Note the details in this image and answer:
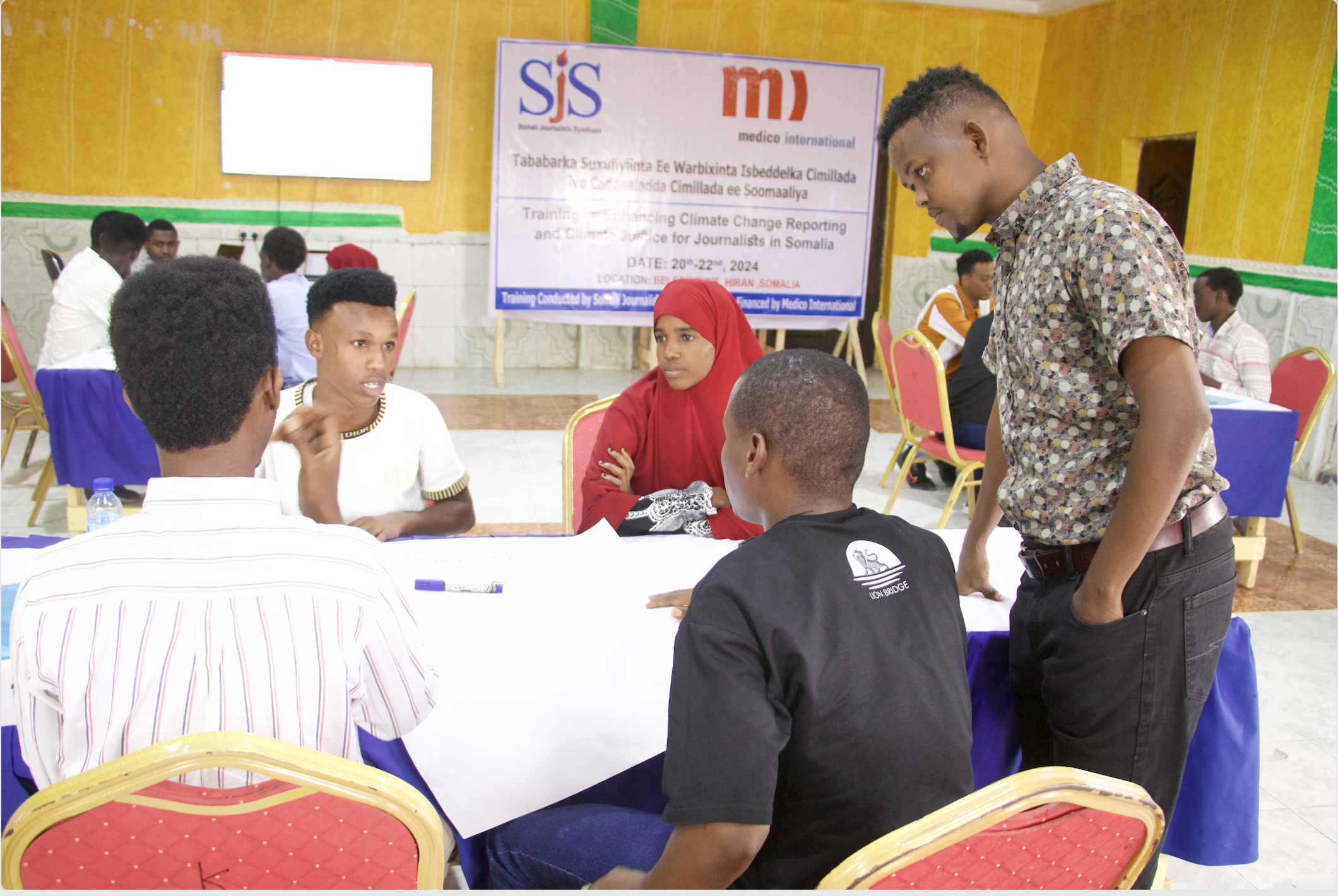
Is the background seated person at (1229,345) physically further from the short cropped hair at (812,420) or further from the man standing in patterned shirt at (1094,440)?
the short cropped hair at (812,420)

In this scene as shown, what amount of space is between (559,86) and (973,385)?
4321 mm

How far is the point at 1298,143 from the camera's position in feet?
18.5

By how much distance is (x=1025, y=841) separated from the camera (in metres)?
0.89

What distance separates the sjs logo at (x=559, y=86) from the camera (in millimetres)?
6816

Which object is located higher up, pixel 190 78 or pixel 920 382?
pixel 190 78

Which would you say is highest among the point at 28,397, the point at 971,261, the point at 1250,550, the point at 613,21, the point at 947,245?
the point at 613,21

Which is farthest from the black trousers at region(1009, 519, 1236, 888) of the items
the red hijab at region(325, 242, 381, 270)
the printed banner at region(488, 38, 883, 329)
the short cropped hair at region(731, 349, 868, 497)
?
the printed banner at region(488, 38, 883, 329)

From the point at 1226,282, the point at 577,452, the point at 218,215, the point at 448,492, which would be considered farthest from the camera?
the point at 218,215

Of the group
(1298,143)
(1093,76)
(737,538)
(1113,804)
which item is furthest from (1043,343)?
(1093,76)

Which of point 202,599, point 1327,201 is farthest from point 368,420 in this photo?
point 1327,201

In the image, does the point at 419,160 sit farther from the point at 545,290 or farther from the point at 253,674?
the point at 253,674

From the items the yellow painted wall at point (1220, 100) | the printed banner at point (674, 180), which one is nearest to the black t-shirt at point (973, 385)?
the yellow painted wall at point (1220, 100)

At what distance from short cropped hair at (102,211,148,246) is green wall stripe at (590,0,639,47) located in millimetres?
3971

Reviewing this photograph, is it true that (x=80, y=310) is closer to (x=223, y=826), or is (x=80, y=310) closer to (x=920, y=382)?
(x=920, y=382)
